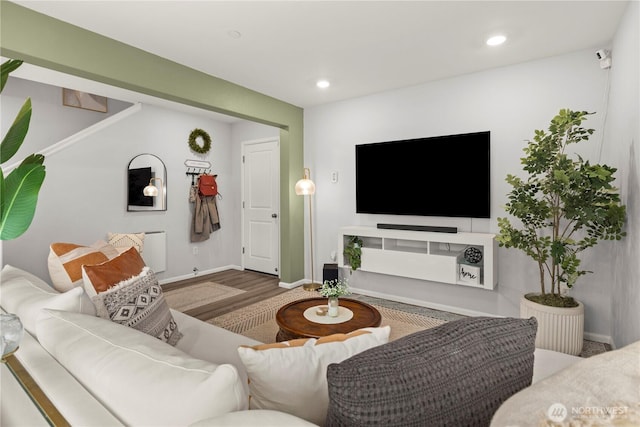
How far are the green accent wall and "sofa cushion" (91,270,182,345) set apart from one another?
1787mm

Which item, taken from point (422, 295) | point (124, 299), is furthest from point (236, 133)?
point (124, 299)

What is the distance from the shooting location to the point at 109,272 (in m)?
1.55

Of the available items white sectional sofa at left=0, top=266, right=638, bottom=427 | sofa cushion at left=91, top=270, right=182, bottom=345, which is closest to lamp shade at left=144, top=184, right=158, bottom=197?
sofa cushion at left=91, top=270, right=182, bottom=345

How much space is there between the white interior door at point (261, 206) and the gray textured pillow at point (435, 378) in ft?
14.4

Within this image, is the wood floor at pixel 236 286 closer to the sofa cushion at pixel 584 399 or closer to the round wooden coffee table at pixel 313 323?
the round wooden coffee table at pixel 313 323

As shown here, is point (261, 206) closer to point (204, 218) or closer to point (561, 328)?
point (204, 218)

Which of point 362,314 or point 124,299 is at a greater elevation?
point 124,299

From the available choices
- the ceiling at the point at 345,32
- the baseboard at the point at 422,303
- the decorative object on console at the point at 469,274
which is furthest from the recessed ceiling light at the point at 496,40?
the baseboard at the point at 422,303

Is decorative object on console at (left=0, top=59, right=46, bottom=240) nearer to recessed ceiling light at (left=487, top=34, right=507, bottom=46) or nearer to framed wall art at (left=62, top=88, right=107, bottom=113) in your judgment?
recessed ceiling light at (left=487, top=34, right=507, bottom=46)

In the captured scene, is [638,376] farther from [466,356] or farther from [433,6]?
[433,6]

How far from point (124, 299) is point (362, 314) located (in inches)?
58.1

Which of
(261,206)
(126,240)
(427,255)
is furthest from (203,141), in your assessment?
(427,255)

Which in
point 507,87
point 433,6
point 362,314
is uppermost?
point 433,6

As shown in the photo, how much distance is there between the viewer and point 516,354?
2.61 feet
